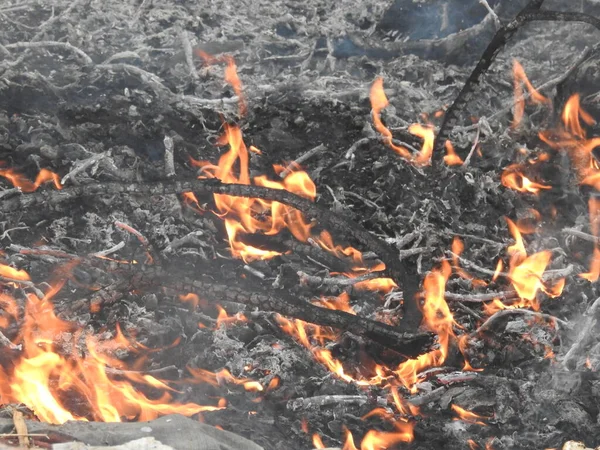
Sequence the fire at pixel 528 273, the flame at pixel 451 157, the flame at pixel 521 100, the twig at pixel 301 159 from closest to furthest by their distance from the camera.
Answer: the fire at pixel 528 273, the twig at pixel 301 159, the flame at pixel 451 157, the flame at pixel 521 100

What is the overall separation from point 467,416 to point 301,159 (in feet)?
8.82

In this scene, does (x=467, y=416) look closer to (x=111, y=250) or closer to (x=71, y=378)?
(x=71, y=378)

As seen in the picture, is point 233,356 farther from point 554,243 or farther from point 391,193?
point 554,243

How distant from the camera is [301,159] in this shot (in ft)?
20.0

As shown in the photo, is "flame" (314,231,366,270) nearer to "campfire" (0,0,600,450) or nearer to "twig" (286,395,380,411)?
"campfire" (0,0,600,450)

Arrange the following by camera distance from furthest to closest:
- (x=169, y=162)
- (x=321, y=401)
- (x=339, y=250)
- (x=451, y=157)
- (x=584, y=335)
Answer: (x=451, y=157) → (x=169, y=162) → (x=339, y=250) → (x=584, y=335) → (x=321, y=401)

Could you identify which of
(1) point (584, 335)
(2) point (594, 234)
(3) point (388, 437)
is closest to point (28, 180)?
(3) point (388, 437)

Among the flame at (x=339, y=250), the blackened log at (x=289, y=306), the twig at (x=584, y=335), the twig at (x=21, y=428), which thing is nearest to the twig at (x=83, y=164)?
the blackened log at (x=289, y=306)

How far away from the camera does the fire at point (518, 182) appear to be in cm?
604

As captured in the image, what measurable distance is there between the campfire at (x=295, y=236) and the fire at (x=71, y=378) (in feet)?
0.05

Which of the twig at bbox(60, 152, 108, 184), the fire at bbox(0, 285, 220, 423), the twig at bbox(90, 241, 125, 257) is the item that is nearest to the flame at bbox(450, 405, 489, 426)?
the fire at bbox(0, 285, 220, 423)

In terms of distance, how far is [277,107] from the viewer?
22.0 feet

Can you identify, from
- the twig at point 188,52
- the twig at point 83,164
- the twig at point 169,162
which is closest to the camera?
the twig at point 83,164

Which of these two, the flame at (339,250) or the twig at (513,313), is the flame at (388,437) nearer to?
the twig at (513,313)
